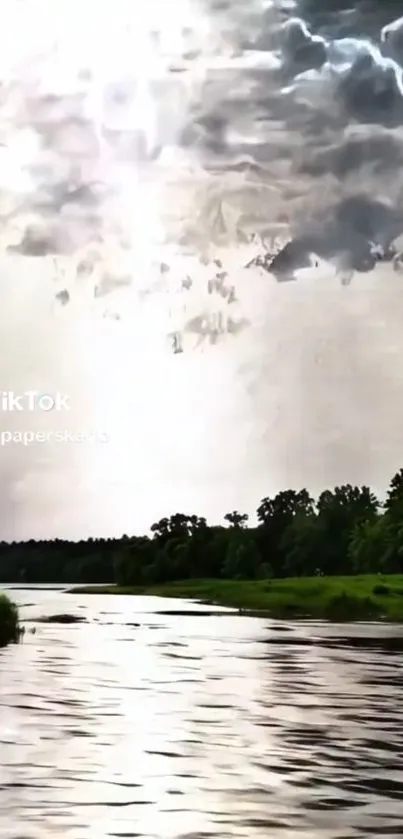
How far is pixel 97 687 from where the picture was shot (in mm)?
2773

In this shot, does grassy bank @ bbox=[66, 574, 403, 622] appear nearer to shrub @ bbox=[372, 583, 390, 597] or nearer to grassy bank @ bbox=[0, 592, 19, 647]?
shrub @ bbox=[372, 583, 390, 597]

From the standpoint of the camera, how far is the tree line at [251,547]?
2951 millimetres

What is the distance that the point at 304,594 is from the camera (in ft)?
10.1

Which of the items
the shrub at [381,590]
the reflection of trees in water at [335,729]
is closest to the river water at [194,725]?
the reflection of trees in water at [335,729]

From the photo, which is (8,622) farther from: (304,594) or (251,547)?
(304,594)

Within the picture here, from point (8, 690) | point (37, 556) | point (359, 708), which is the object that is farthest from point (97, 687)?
point (359, 708)

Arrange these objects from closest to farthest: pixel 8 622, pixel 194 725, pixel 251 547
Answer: pixel 194 725, pixel 8 622, pixel 251 547

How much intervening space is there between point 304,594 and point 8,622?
945 mm

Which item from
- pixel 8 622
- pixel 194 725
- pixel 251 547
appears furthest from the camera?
pixel 251 547

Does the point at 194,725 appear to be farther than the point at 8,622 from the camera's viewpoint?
No

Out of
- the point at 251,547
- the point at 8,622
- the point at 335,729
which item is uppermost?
the point at 251,547

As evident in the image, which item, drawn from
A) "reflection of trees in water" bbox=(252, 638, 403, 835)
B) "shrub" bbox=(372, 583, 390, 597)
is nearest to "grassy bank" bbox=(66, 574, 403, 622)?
"shrub" bbox=(372, 583, 390, 597)

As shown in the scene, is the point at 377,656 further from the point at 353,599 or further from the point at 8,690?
the point at 8,690

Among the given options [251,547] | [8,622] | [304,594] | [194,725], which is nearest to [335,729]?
[194,725]
